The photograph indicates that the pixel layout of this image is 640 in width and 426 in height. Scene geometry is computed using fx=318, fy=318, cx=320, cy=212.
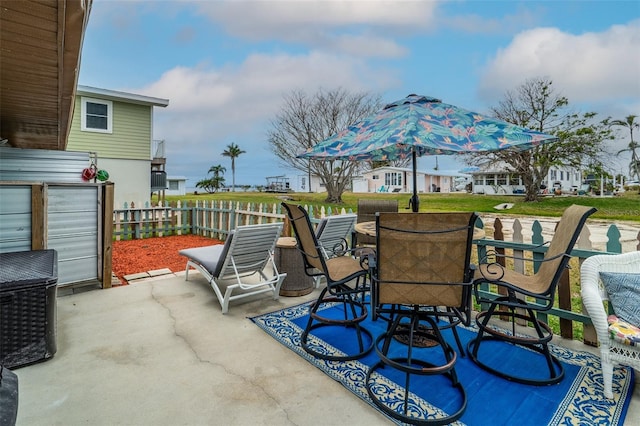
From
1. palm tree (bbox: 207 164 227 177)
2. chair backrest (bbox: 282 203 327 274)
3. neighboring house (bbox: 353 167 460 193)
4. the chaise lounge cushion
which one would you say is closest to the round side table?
the chaise lounge cushion

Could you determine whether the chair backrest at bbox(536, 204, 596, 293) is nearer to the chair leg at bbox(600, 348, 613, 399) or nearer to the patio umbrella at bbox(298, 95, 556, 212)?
the chair leg at bbox(600, 348, 613, 399)

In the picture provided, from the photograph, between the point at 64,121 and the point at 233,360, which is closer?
the point at 233,360

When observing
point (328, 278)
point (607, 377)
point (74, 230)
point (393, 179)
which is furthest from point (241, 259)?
point (393, 179)

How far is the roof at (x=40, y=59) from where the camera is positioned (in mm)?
1577

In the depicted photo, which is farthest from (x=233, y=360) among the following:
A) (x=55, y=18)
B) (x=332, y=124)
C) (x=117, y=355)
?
(x=332, y=124)

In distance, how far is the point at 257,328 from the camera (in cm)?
309

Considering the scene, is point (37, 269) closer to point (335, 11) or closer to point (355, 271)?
point (355, 271)

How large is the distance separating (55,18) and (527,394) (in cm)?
350

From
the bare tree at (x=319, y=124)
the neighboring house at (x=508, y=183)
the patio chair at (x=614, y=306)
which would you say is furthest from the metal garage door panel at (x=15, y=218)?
the neighboring house at (x=508, y=183)

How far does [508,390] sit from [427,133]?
77.2 inches

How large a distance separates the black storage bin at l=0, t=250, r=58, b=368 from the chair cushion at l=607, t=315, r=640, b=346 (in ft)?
13.2

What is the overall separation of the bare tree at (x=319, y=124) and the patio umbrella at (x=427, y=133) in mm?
13956

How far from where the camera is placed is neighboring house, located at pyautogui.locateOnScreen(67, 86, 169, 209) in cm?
1102

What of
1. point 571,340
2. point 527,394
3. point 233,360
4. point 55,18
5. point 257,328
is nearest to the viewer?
point 55,18
